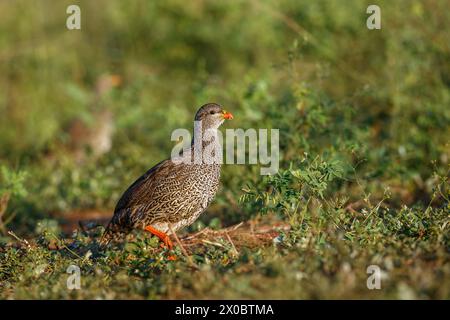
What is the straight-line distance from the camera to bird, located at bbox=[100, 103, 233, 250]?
6.11 meters

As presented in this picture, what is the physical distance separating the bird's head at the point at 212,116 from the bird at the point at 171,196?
23 centimetres

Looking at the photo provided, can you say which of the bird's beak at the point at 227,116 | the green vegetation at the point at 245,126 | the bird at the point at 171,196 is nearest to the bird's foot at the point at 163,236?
the bird at the point at 171,196

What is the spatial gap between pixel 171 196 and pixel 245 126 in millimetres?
2133

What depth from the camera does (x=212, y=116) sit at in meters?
6.76

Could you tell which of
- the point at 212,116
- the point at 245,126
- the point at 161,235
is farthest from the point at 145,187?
the point at 245,126

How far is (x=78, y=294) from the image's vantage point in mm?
4688

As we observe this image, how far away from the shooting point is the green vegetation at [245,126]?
4.77 meters

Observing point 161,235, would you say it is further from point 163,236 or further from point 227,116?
→ point 227,116

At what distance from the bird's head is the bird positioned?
0.23m

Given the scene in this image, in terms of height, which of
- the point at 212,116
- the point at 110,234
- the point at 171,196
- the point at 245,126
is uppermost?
the point at 212,116

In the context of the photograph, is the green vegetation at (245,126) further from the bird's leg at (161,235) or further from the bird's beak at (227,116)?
the bird's beak at (227,116)
